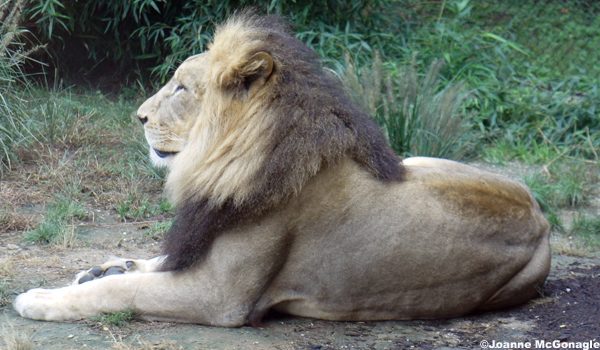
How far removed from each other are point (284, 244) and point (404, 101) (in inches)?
117

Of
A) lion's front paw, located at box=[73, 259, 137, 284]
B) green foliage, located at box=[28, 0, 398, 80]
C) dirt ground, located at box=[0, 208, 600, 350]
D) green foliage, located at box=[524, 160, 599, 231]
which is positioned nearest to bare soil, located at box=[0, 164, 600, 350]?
dirt ground, located at box=[0, 208, 600, 350]

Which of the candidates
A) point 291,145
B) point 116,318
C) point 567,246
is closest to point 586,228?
point 567,246

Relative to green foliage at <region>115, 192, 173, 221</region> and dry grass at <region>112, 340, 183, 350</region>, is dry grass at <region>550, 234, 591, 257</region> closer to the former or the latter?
green foliage at <region>115, 192, 173, 221</region>

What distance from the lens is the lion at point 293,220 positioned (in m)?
3.85

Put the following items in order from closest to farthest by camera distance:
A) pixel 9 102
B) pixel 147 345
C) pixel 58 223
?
pixel 147 345 → pixel 58 223 → pixel 9 102

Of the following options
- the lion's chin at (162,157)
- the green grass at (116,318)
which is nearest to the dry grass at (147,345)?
the green grass at (116,318)

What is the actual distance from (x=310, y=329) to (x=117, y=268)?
96 cm

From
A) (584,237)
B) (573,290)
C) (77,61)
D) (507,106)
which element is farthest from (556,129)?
(77,61)

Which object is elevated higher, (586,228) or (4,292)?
(4,292)

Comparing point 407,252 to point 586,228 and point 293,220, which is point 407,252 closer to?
point 293,220

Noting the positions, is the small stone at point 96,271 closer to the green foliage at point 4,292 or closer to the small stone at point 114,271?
the small stone at point 114,271

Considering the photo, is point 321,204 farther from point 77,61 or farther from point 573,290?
point 77,61

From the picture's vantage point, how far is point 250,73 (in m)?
3.89

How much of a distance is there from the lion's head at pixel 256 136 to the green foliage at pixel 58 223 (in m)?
1.16
